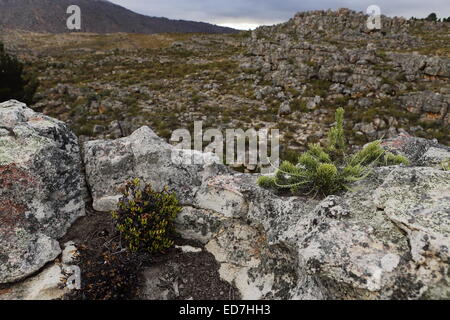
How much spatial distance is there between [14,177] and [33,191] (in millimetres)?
364

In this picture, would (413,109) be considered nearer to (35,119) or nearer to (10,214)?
(35,119)

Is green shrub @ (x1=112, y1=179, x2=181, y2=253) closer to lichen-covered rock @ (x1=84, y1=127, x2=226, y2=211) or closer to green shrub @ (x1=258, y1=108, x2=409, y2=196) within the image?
lichen-covered rock @ (x1=84, y1=127, x2=226, y2=211)

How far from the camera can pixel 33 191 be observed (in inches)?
185

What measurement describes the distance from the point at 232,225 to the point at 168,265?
1233 mm

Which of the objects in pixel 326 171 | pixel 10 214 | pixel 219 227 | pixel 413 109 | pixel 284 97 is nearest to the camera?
pixel 326 171

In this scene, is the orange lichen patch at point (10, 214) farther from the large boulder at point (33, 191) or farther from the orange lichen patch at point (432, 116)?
the orange lichen patch at point (432, 116)

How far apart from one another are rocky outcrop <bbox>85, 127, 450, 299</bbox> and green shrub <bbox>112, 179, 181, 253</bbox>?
422 millimetres

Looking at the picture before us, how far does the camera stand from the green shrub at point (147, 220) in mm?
4434

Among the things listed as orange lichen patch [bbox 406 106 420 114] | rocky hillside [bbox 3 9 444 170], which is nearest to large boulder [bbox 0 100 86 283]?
rocky hillside [bbox 3 9 444 170]

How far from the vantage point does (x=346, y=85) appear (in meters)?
21.0

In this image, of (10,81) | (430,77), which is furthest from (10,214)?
(430,77)

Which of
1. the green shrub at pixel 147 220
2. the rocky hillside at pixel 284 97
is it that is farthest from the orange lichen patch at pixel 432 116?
the green shrub at pixel 147 220

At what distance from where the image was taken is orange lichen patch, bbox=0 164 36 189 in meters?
4.56
